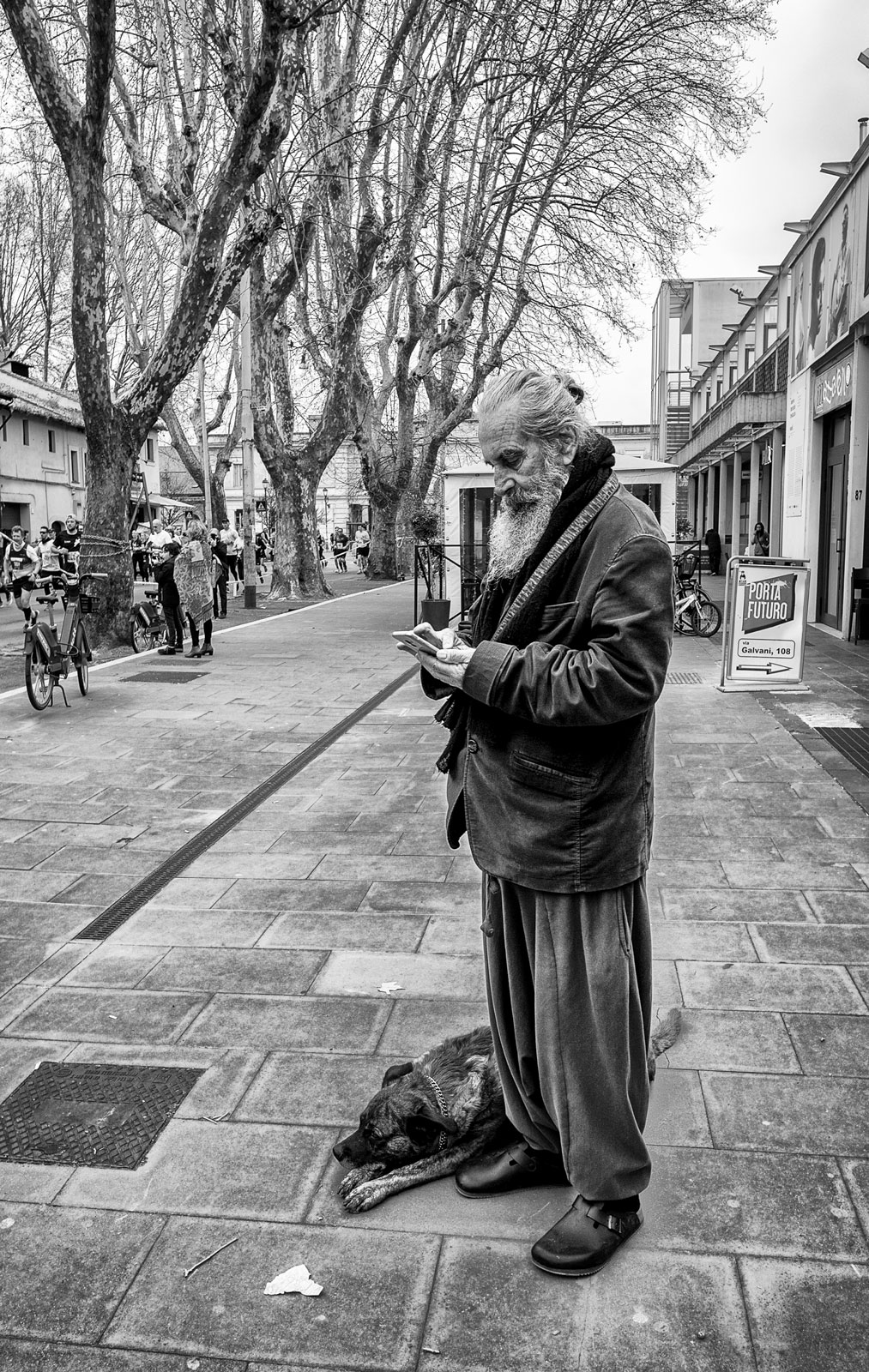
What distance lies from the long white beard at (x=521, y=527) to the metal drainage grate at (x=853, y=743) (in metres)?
5.46

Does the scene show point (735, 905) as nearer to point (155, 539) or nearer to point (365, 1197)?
point (365, 1197)

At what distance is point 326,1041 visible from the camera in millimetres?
3752

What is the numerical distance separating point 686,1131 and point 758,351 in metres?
29.3

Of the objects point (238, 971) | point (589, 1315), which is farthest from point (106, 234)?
point (589, 1315)

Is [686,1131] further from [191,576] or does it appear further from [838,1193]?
[191,576]

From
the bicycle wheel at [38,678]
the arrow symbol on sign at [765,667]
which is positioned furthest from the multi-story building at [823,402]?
the bicycle wheel at [38,678]

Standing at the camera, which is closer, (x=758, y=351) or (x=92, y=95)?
(x=92, y=95)

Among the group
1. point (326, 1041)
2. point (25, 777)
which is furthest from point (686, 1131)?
point (25, 777)

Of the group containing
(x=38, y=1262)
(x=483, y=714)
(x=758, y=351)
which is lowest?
(x=38, y=1262)

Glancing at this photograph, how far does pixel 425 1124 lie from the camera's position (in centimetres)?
299

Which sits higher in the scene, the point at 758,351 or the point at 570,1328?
the point at 758,351

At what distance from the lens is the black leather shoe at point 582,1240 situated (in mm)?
2580

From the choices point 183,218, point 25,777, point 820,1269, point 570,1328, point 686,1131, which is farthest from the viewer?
point 183,218

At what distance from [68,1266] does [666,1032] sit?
73.4 inches
